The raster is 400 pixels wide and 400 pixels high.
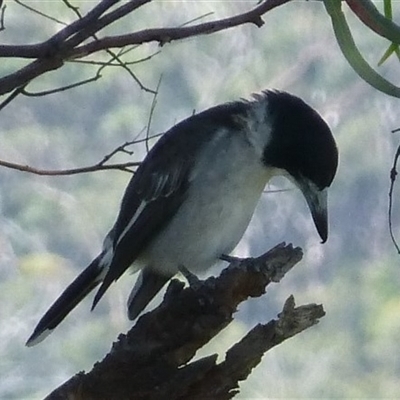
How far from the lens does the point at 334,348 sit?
187 centimetres

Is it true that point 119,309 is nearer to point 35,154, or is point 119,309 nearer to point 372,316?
point 35,154

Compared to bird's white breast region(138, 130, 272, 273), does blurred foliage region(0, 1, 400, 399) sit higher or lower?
higher

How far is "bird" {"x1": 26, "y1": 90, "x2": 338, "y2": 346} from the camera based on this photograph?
139 centimetres

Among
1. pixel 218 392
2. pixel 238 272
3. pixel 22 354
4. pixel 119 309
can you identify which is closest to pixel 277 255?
pixel 238 272

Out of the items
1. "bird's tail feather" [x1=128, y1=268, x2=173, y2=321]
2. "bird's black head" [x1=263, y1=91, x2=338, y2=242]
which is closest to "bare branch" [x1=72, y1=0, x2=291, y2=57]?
"bird's black head" [x1=263, y1=91, x2=338, y2=242]

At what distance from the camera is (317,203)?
1.38 meters

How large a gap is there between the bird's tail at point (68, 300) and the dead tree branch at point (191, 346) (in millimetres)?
270

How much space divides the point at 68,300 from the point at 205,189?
249 mm

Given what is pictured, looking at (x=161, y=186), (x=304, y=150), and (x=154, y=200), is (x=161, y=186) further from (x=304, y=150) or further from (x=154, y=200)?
(x=304, y=150)

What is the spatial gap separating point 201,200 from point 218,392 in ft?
1.30

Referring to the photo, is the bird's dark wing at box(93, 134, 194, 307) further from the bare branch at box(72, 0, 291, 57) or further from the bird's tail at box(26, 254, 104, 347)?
the bare branch at box(72, 0, 291, 57)

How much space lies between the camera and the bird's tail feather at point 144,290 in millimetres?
1425

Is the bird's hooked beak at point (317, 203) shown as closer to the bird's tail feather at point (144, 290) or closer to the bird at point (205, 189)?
the bird at point (205, 189)

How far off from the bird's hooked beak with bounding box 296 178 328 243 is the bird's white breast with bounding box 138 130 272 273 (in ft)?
0.22
